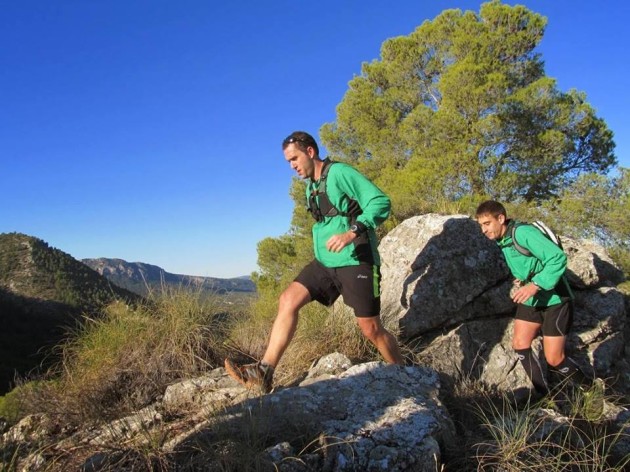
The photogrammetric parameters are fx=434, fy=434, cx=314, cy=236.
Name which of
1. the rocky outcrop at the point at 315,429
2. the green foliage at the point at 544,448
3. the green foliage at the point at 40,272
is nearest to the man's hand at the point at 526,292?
the green foliage at the point at 544,448

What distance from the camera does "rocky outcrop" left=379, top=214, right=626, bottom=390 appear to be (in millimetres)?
4605

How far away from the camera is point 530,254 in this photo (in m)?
3.89

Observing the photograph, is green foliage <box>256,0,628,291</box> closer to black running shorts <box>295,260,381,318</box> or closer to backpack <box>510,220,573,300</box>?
backpack <box>510,220,573,300</box>

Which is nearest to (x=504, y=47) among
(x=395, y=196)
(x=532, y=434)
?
(x=395, y=196)

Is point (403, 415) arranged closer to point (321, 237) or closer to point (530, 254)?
point (321, 237)

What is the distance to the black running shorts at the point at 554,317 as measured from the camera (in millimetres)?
3973

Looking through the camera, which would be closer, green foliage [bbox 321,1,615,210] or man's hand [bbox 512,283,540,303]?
man's hand [bbox 512,283,540,303]

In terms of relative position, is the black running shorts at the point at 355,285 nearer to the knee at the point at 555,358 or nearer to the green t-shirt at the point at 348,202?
the green t-shirt at the point at 348,202

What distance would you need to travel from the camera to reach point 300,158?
3480mm

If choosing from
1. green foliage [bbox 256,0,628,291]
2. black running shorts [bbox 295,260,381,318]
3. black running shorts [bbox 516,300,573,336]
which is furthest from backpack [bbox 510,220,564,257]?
green foliage [bbox 256,0,628,291]

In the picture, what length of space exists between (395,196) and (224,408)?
10218 mm

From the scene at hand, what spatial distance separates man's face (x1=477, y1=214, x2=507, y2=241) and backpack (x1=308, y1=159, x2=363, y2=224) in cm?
137

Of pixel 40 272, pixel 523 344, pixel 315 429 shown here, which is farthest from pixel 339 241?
pixel 40 272

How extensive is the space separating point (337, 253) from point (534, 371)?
2.23 meters
